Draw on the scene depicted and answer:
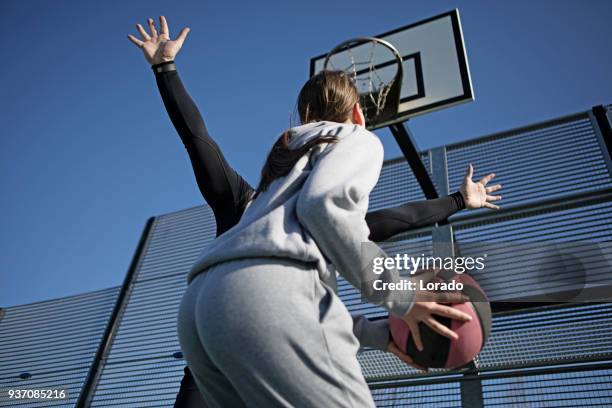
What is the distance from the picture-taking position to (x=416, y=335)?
127 cm

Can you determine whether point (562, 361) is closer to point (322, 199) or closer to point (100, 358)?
point (322, 199)

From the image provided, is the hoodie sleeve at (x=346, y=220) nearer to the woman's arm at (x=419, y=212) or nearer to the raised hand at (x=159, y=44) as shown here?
the woman's arm at (x=419, y=212)

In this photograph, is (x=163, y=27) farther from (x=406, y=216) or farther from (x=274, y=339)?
(x=274, y=339)

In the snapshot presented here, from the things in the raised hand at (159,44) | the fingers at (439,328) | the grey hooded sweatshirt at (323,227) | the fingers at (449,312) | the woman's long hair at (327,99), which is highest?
the raised hand at (159,44)

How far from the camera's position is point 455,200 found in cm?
209

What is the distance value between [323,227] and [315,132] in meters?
0.36

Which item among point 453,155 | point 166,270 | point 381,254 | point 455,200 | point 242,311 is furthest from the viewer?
point 166,270

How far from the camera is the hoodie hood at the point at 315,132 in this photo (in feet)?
4.42

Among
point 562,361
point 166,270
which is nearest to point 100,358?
point 166,270

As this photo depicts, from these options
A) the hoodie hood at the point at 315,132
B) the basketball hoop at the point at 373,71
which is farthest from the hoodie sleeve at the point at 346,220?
the basketball hoop at the point at 373,71

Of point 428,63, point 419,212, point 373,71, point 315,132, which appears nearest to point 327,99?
point 315,132

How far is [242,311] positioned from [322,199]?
0.28 metres

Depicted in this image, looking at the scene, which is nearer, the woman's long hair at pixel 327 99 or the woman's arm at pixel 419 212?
the woman's long hair at pixel 327 99

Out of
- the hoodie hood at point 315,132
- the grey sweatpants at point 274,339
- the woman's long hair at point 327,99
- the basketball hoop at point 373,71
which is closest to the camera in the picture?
the grey sweatpants at point 274,339
